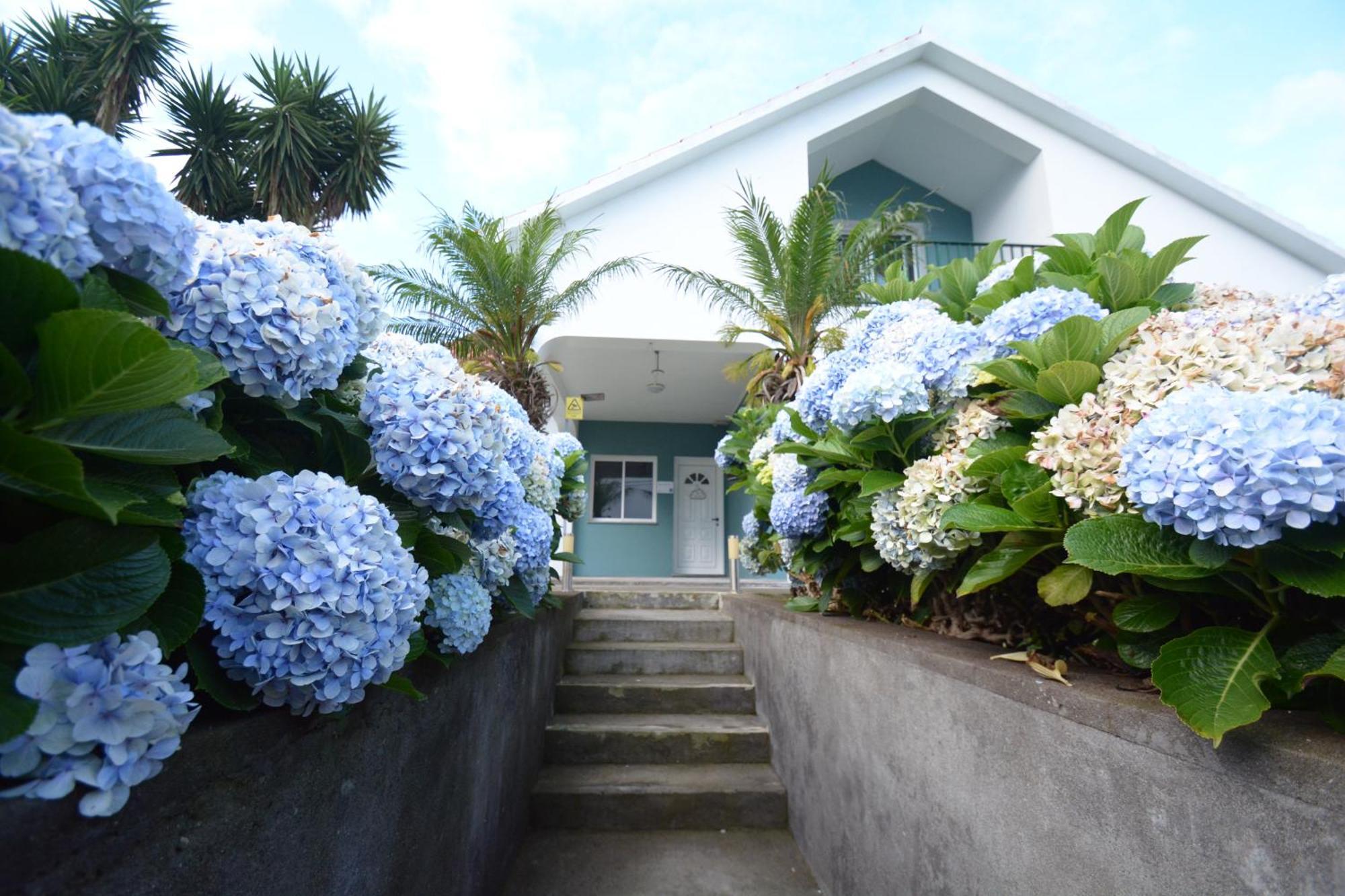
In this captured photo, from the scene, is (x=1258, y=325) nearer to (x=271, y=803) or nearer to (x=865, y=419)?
(x=865, y=419)

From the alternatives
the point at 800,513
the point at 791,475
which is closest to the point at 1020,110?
the point at 791,475

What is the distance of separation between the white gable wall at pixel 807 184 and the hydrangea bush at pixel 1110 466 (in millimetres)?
5357

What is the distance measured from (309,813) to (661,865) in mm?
1908

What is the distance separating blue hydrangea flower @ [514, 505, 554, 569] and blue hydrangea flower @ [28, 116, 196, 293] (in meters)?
1.26

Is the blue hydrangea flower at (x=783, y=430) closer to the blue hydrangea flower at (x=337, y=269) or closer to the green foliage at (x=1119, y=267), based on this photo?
the green foliage at (x=1119, y=267)

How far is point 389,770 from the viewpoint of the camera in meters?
1.22

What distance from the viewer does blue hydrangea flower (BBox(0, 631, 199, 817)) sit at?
0.53 metres

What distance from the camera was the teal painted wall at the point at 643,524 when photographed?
10469mm

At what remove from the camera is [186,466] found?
89 cm

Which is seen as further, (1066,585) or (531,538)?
(531,538)

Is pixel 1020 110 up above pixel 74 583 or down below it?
above

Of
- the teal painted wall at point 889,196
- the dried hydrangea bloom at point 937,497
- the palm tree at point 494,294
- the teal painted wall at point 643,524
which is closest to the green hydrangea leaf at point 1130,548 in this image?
the dried hydrangea bloom at point 937,497

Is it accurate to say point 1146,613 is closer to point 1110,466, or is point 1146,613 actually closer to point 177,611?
point 1110,466

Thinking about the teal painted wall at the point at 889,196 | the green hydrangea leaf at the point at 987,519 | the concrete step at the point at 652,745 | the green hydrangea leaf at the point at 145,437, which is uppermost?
the teal painted wall at the point at 889,196
